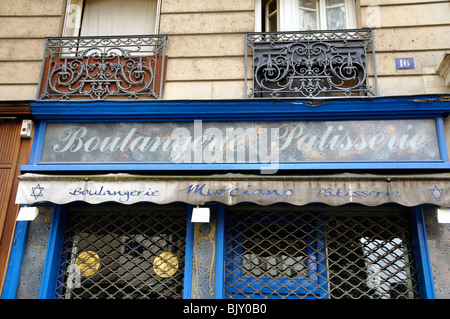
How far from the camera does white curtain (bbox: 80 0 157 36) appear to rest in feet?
22.1

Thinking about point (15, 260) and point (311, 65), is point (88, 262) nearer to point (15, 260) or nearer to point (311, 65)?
point (15, 260)

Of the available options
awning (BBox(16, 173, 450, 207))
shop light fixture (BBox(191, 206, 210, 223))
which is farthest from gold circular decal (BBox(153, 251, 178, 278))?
awning (BBox(16, 173, 450, 207))

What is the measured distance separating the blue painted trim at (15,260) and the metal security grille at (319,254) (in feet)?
9.78

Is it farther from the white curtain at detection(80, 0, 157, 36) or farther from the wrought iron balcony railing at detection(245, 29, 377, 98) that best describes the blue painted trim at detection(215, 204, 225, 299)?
the white curtain at detection(80, 0, 157, 36)

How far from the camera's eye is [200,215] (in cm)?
501

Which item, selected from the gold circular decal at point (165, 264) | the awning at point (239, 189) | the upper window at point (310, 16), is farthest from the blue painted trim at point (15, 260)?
the upper window at point (310, 16)

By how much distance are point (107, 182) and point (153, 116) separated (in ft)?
4.32

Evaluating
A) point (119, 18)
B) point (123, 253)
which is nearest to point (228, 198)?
point (123, 253)

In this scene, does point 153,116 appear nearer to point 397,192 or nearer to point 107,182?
point 107,182

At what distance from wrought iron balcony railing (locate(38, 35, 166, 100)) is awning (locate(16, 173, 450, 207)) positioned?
61.3 inches

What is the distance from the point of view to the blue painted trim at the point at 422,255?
4914 mm

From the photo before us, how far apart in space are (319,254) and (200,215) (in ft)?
6.28

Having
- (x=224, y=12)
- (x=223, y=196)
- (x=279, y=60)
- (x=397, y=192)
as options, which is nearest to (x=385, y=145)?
(x=397, y=192)

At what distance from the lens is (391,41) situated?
5969 mm
